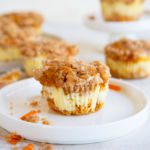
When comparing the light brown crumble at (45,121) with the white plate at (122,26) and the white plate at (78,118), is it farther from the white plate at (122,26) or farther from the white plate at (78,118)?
the white plate at (122,26)

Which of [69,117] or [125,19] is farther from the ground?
[69,117]

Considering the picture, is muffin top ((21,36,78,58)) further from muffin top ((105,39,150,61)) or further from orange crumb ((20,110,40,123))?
orange crumb ((20,110,40,123))

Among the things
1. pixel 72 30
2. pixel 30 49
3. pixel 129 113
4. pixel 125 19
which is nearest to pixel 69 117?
pixel 129 113

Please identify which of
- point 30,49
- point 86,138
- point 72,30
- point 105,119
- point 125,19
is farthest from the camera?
point 72,30

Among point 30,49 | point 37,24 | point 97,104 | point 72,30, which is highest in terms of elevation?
point 97,104

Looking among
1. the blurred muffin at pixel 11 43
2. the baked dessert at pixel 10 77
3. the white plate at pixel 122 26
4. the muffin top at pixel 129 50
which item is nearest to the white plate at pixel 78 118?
the baked dessert at pixel 10 77

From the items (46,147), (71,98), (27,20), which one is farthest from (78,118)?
(27,20)

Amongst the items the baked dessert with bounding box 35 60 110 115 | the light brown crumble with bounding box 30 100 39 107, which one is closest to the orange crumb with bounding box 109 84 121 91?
the baked dessert with bounding box 35 60 110 115

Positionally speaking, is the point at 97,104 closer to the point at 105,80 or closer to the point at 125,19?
the point at 105,80
